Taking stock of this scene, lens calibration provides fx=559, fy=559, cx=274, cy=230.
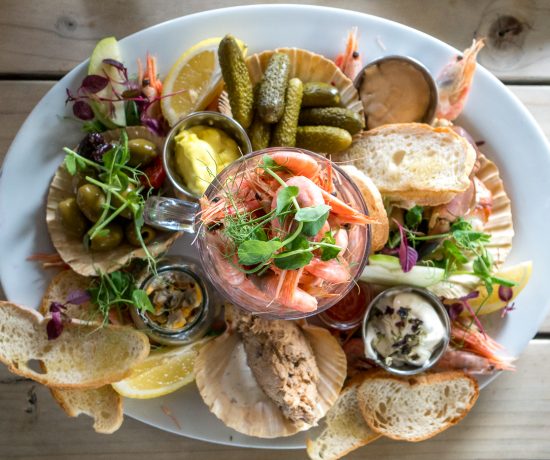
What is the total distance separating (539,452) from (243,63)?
5.63 ft

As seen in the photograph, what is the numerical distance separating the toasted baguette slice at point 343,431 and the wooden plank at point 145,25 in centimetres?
126

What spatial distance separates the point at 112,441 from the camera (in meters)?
1.97

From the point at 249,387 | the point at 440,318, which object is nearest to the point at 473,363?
the point at 440,318


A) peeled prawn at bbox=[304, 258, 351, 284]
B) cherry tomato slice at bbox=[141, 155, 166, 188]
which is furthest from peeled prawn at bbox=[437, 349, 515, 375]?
cherry tomato slice at bbox=[141, 155, 166, 188]

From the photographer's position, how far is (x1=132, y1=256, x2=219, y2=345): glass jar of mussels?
174cm

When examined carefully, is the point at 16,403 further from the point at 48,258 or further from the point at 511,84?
the point at 511,84

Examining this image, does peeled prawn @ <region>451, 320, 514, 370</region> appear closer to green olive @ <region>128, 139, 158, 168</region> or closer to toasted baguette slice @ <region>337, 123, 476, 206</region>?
toasted baguette slice @ <region>337, 123, 476, 206</region>

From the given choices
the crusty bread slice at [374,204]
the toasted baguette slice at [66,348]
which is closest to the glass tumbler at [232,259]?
the crusty bread slice at [374,204]

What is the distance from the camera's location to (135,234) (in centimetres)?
169

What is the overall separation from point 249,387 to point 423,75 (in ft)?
3.72

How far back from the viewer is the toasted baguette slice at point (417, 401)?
5.86 feet

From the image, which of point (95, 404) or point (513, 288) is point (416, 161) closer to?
point (513, 288)

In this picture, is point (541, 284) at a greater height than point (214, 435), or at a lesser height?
greater

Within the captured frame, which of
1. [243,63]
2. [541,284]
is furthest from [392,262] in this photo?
[243,63]
